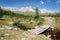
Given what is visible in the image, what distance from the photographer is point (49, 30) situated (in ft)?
61.6

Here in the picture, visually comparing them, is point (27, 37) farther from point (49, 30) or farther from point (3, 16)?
point (3, 16)

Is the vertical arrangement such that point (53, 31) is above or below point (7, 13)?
below

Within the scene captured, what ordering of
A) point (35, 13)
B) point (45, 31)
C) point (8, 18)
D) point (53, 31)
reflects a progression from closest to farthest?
point (45, 31) < point (53, 31) < point (8, 18) < point (35, 13)

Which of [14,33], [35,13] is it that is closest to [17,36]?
[14,33]

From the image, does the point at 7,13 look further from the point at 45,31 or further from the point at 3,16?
the point at 45,31

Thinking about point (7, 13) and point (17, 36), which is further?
point (7, 13)

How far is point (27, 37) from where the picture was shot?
48.4 ft

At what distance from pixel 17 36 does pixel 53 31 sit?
5767 mm

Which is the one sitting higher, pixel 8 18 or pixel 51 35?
pixel 8 18

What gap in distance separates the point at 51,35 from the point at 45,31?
747 millimetres

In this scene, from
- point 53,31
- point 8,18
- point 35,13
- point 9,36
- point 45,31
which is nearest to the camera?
point 9,36

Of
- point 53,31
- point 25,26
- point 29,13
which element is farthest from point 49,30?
point 29,13

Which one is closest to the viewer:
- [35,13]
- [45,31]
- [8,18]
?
[45,31]

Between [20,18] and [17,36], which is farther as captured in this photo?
[20,18]
